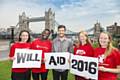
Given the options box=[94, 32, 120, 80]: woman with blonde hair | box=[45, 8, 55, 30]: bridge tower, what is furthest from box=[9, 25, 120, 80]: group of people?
box=[45, 8, 55, 30]: bridge tower

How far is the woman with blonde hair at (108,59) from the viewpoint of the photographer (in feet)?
19.7

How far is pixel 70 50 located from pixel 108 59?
2.15m

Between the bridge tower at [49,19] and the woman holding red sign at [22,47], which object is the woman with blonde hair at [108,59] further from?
the bridge tower at [49,19]

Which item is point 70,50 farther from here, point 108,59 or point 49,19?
point 49,19

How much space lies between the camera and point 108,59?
6.09m

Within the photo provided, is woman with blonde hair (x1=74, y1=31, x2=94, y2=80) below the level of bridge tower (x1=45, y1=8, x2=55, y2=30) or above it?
below

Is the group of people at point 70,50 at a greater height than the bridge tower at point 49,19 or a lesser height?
lesser

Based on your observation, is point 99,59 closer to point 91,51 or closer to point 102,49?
point 102,49

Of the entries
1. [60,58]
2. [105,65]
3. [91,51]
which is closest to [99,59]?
[105,65]

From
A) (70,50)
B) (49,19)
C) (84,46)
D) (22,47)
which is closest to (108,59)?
(84,46)

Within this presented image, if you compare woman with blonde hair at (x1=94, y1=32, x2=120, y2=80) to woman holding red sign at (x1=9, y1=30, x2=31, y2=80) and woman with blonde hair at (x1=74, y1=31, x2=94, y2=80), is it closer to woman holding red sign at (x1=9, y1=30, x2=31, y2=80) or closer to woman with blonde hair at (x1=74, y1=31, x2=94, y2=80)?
woman with blonde hair at (x1=74, y1=31, x2=94, y2=80)

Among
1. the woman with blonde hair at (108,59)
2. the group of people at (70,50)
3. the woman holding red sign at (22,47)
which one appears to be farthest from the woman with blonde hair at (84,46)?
the woman holding red sign at (22,47)

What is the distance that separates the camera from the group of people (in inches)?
238

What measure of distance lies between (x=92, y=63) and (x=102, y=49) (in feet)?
1.59
